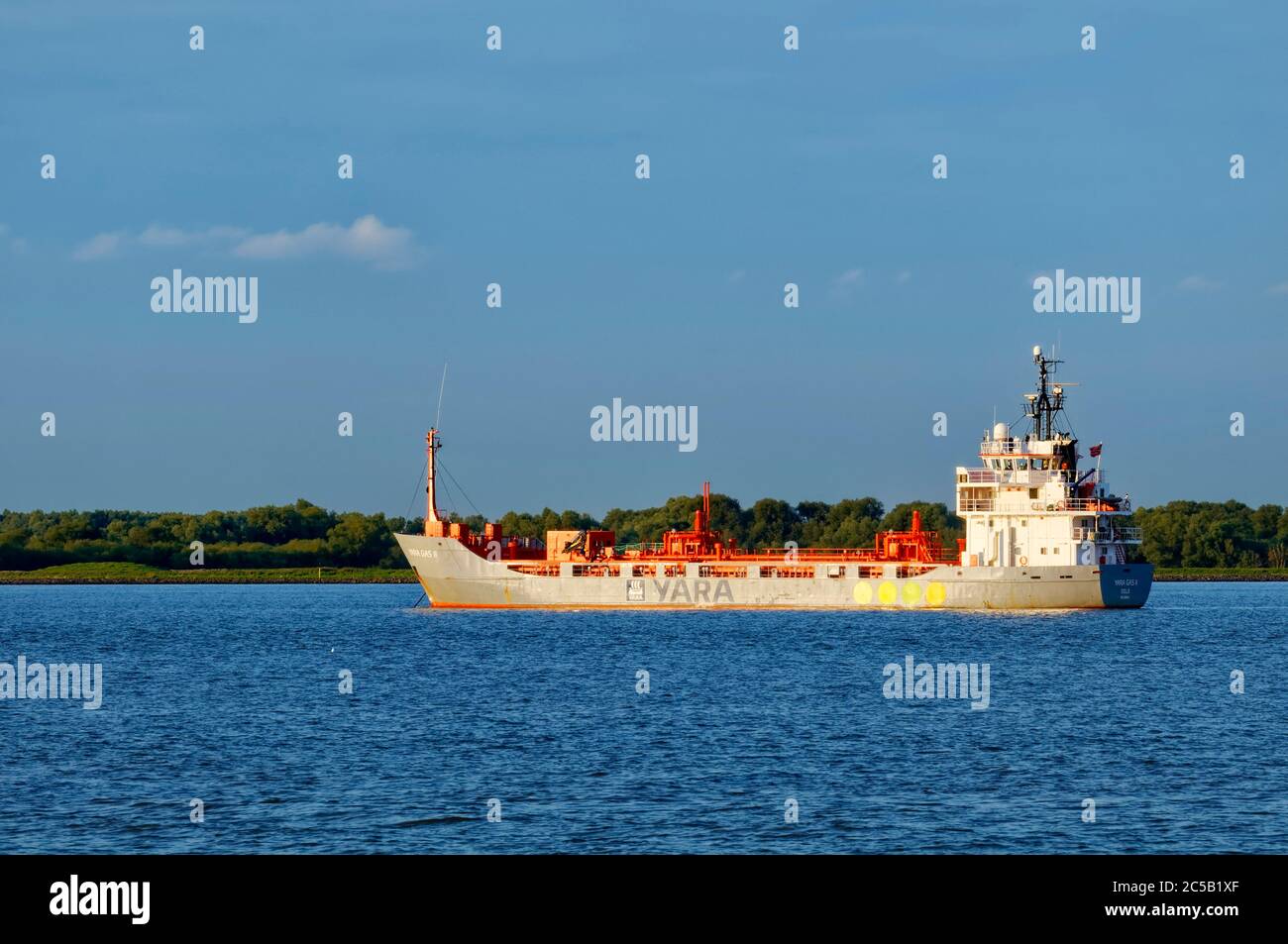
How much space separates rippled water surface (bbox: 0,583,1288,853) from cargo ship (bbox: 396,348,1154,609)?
22.5 feet

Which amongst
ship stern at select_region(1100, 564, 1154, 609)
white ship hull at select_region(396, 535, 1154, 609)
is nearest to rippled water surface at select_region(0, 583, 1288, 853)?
ship stern at select_region(1100, 564, 1154, 609)

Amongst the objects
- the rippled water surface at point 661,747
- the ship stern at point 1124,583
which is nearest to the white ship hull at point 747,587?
the ship stern at point 1124,583

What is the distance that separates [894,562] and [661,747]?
51.7 metres

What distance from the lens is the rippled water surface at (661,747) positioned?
1098 inches

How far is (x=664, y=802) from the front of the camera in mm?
30328

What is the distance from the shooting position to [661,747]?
3809 centimetres

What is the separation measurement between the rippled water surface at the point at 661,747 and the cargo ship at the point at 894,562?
6862 mm

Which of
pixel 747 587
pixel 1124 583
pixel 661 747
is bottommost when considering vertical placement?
pixel 661 747

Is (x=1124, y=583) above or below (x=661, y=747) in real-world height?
above

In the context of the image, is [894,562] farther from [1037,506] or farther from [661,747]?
[661,747]

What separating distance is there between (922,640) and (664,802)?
4078 centimetres

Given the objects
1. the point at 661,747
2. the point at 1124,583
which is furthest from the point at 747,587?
the point at 661,747

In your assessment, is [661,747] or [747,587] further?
[747,587]

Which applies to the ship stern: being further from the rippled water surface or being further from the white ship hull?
the rippled water surface
